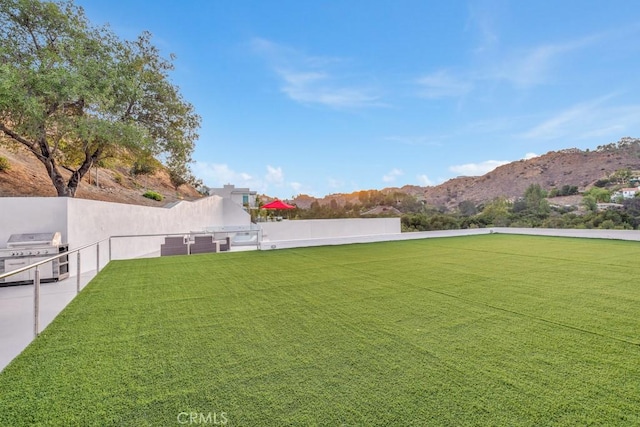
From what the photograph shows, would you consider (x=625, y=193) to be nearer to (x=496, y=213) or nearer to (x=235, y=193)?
(x=496, y=213)

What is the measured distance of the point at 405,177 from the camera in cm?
2188

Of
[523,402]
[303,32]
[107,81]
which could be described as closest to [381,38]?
[303,32]

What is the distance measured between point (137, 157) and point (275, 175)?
13413mm

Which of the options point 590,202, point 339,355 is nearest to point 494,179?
point 590,202

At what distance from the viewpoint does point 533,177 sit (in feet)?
71.7

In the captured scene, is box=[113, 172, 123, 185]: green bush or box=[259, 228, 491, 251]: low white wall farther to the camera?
box=[113, 172, 123, 185]: green bush

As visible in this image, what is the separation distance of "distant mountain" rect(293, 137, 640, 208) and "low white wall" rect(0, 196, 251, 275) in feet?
31.8

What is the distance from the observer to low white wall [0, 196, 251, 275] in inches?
222

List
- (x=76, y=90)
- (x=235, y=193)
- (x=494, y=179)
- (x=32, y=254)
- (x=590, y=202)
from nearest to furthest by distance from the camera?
(x=32, y=254), (x=76, y=90), (x=590, y=202), (x=494, y=179), (x=235, y=193)

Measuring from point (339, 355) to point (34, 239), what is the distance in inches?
237

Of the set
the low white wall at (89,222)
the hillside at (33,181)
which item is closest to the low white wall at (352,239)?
the low white wall at (89,222)

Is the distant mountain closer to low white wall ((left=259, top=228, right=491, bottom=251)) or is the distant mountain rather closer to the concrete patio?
low white wall ((left=259, top=228, right=491, bottom=251))

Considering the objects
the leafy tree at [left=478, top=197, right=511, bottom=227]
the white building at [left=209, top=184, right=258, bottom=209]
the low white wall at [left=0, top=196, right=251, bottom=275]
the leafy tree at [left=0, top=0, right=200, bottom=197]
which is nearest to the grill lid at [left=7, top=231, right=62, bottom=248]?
the low white wall at [left=0, top=196, right=251, bottom=275]

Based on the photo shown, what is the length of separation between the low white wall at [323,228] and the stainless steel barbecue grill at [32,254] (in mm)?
5868
